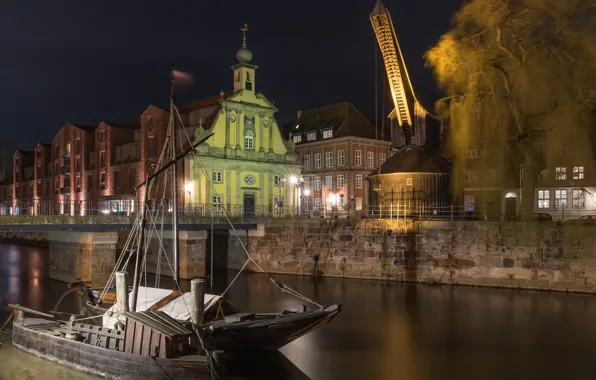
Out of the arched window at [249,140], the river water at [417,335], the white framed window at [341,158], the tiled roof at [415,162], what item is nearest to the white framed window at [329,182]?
the white framed window at [341,158]

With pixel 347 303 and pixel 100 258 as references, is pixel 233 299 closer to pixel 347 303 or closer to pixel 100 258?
pixel 347 303

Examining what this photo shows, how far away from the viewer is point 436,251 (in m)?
33.4

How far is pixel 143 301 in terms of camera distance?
806 inches

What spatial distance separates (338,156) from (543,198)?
25.2m

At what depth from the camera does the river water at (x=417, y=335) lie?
17.9 m

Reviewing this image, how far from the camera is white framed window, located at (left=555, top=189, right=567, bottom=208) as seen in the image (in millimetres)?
44781

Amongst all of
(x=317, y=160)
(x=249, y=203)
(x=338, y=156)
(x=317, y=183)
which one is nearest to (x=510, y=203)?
(x=338, y=156)

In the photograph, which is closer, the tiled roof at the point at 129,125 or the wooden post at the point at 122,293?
the wooden post at the point at 122,293

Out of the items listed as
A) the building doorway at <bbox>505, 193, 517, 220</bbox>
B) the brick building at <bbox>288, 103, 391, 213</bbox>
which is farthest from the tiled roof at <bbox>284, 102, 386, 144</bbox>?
the building doorway at <bbox>505, 193, 517, 220</bbox>

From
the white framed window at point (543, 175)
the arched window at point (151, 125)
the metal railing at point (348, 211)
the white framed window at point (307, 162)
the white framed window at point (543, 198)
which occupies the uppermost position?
the arched window at point (151, 125)

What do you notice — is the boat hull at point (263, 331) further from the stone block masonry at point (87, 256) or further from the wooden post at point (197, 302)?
the stone block masonry at point (87, 256)

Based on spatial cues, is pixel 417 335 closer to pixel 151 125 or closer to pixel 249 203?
pixel 249 203

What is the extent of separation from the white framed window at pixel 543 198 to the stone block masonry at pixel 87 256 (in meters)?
34.5

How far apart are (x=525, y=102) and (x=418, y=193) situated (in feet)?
31.4
